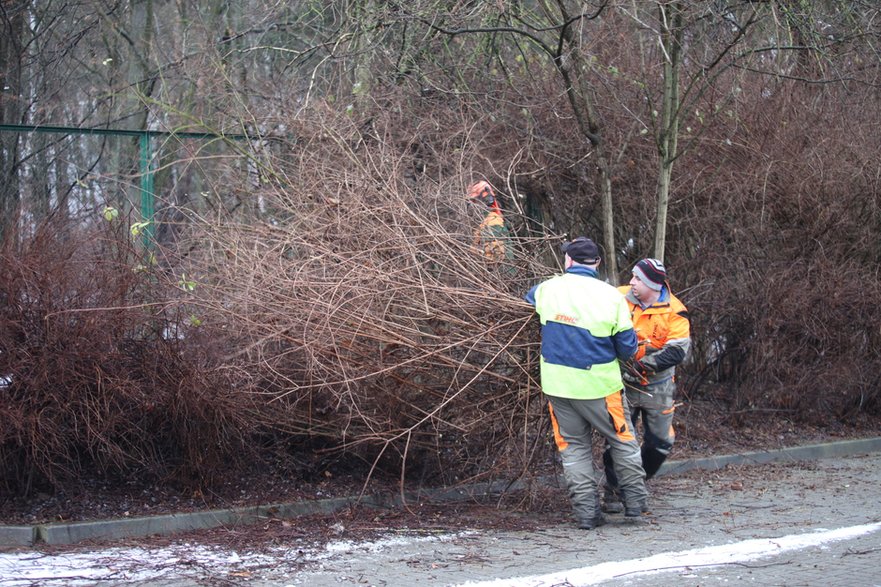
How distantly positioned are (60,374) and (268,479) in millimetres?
1725

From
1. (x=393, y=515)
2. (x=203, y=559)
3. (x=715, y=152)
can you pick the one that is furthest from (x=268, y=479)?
(x=715, y=152)

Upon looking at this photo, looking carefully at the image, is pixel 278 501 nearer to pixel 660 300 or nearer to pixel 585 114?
pixel 660 300

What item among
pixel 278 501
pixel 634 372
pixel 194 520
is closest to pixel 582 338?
pixel 634 372

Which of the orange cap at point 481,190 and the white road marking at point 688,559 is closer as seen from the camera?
the white road marking at point 688,559

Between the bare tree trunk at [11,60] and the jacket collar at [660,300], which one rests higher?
the bare tree trunk at [11,60]

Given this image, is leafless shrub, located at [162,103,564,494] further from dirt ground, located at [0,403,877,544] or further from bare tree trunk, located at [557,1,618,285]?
bare tree trunk, located at [557,1,618,285]

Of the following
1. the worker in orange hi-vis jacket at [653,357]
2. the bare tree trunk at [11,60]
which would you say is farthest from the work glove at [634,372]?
the bare tree trunk at [11,60]

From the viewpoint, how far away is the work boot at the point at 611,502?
22.1ft

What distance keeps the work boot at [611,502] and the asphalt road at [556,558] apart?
0.19m

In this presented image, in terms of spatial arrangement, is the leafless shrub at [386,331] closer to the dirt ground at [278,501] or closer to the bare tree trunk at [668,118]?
the dirt ground at [278,501]

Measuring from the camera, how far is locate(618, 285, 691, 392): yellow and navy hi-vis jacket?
669cm

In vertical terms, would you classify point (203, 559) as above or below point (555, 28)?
below

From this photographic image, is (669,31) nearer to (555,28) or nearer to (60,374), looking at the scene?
(555,28)

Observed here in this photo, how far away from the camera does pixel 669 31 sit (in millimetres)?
8641
